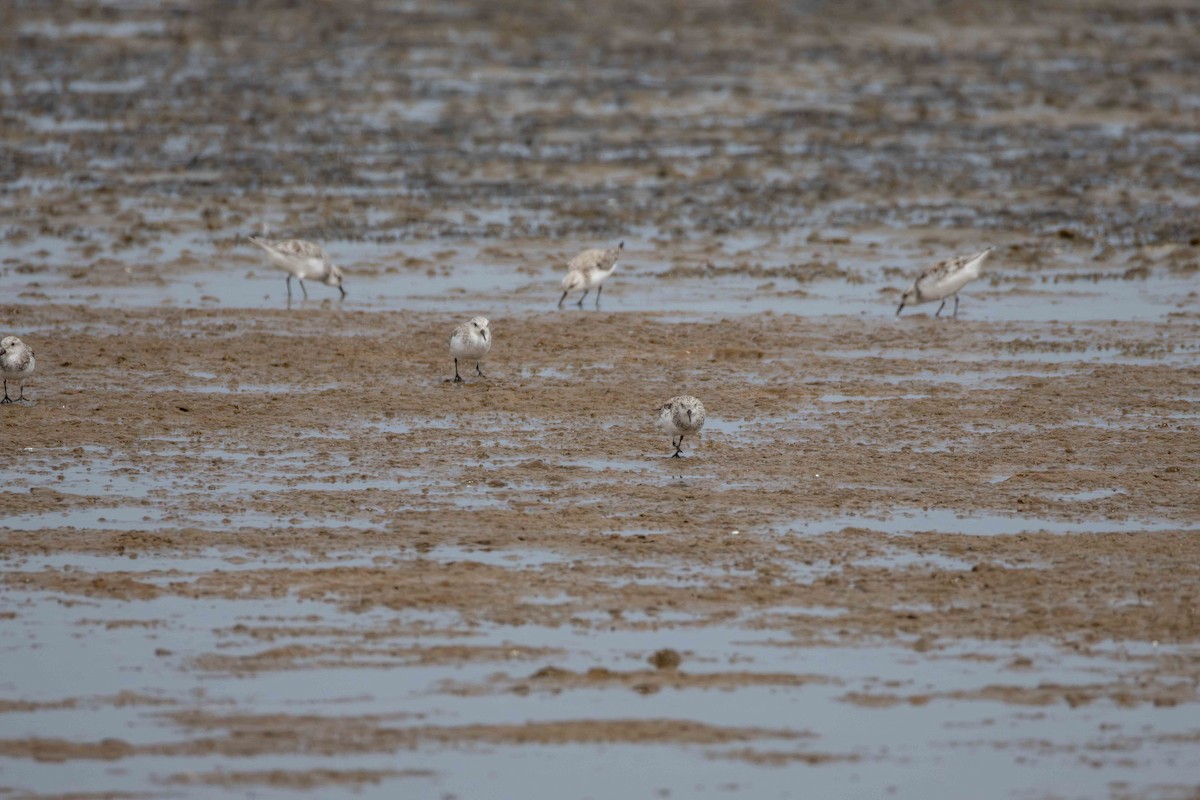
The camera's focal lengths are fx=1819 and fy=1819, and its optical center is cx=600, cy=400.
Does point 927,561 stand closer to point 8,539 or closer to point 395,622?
point 395,622

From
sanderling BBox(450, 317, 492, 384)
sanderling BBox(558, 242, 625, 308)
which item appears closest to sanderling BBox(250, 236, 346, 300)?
sanderling BBox(558, 242, 625, 308)

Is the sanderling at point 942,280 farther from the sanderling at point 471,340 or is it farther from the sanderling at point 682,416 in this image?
the sanderling at point 682,416

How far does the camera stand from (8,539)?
9930 mm

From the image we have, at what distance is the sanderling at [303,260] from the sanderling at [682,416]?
20.0ft

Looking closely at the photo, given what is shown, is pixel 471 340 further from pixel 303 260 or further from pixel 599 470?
pixel 303 260

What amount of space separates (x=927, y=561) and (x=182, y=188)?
1485 centimetres

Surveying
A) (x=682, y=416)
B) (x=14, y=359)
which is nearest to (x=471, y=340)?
(x=682, y=416)

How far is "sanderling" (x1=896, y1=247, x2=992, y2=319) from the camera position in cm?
1645

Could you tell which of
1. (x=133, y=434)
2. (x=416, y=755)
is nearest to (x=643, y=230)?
(x=133, y=434)

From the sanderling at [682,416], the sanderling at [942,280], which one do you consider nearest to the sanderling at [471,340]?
the sanderling at [682,416]

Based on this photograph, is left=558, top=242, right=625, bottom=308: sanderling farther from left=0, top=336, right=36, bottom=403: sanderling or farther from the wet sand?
left=0, top=336, right=36, bottom=403: sanderling

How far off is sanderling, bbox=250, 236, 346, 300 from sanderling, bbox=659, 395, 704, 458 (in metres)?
6.11

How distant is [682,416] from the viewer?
11547mm

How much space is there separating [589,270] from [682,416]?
209 inches
